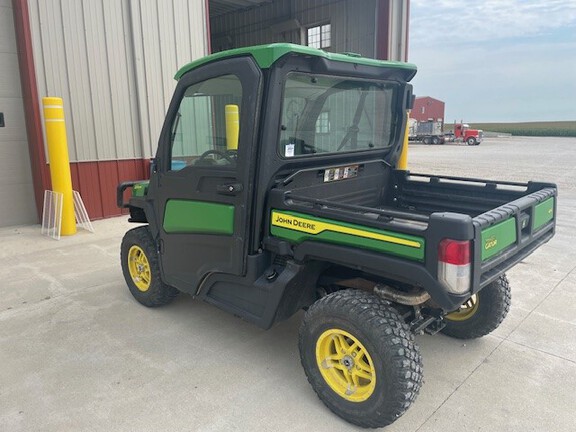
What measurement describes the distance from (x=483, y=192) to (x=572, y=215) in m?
5.65

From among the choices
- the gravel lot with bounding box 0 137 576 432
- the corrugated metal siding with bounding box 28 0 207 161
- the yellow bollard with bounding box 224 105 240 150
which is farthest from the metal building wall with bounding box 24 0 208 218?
the yellow bollard with bounding box 224 105 240 150

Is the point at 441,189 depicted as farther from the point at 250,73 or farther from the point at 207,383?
the point at 207,383

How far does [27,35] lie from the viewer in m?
6.33

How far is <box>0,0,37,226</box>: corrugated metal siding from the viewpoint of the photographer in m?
6.49

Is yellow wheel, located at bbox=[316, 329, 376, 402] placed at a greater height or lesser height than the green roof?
lesser

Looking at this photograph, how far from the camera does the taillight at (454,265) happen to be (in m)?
2.01

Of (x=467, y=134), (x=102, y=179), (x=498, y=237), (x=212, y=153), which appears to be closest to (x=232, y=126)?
(x=212, y=153)

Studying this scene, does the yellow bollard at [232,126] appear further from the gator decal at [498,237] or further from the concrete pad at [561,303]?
the concrete pad at [561,303]

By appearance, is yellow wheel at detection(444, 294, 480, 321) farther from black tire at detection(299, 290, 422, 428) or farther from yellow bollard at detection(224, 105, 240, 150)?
yellow bollard at detection(224, 105, 240, 150)

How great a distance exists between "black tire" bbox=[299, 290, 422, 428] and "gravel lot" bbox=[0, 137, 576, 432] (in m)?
0.16

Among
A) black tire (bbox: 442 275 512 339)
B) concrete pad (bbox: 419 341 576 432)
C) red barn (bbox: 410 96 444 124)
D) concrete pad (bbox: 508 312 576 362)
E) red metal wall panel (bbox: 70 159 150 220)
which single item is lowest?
concrete pad (bbox: 419 341 576 432)

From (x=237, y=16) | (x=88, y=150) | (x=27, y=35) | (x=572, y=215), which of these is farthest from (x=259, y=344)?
(x=237, y=16)

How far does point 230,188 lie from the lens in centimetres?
274

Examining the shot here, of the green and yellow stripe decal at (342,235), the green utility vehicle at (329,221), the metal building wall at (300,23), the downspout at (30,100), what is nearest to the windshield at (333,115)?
the green utility vehicle at (329,221)
